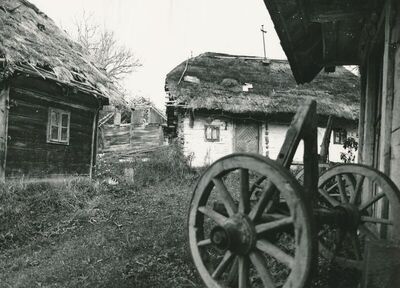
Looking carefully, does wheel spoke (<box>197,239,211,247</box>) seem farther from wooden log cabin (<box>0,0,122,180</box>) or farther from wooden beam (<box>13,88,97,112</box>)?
wooden beam (<box>13,88,97,112</box>)

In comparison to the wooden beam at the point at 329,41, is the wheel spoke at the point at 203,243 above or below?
below

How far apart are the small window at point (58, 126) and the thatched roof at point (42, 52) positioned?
3.31ft

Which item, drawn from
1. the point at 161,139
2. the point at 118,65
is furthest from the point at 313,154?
the point at 118,65

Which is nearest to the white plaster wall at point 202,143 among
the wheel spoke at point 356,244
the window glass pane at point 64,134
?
the window glass pane at point 64,134

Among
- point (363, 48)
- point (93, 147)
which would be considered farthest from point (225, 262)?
point (93, 147)

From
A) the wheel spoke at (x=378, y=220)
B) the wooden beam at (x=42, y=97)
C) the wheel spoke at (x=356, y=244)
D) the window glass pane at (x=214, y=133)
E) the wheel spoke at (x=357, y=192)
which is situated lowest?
the wheel spoke at (x=356, y=244)

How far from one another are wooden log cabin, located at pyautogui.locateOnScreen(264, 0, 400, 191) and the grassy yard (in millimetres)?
2468

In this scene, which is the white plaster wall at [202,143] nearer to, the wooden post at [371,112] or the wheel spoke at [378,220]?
the wooden post at [371,112]

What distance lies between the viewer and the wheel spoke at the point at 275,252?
2.25m

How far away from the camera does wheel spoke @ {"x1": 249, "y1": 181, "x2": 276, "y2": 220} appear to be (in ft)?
7.88

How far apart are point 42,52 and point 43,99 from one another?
4.15 feet

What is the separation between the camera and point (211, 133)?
17.3 m

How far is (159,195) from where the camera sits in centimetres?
1091

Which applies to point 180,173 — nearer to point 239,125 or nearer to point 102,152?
point 239,125
